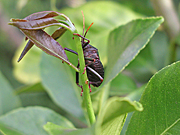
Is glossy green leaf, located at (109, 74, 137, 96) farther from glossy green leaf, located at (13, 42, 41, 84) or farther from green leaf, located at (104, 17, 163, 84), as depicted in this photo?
glossy green leaf, located at (13, 42, 41, 84)

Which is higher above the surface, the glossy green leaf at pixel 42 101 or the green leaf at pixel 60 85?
the green leaf at pixel 60 85

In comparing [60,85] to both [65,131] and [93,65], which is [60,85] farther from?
[65,131]

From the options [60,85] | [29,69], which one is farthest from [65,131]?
[29,69]

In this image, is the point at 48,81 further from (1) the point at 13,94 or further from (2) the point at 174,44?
(2) the point at 174,44

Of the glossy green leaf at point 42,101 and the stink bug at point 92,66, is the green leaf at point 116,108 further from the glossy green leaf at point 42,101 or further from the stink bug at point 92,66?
the glossy green leaf at point 42,101

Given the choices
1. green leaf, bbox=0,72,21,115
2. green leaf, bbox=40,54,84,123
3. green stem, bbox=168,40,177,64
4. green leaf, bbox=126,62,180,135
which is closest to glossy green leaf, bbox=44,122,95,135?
green leaf, bbox=126,62,180,135

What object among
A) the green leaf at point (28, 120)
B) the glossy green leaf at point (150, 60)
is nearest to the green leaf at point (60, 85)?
the green leaf at point (28, 120)
